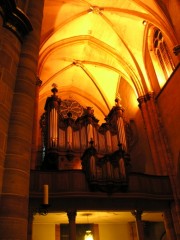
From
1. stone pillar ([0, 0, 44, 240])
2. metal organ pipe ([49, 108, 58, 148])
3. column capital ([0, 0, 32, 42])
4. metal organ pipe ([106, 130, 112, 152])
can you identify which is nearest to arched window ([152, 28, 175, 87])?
metal organ pipe ([106, 130, 112, 152])

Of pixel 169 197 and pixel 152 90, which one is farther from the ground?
pixel 152 90

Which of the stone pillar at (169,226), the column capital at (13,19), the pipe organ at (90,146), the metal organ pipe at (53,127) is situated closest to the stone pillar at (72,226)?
the pipe organ at (90,146)

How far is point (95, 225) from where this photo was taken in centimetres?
1320

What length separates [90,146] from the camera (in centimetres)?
1058

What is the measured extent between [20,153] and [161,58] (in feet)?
36.9

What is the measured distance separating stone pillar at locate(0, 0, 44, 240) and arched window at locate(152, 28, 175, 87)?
866 cm

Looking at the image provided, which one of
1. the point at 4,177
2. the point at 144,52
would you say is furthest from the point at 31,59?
the point at 144,52

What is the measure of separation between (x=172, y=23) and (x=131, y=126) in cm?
648

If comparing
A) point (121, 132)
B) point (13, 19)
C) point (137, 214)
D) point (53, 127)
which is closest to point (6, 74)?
point (13, 19)

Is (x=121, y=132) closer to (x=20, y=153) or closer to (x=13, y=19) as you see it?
(x=13, y=19)

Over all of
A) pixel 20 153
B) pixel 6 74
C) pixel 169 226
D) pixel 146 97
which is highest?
pixel 146 97

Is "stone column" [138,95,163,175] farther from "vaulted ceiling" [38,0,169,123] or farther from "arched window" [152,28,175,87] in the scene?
"arched window" [152,28,175,87]

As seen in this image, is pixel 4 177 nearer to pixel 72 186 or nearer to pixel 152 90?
pixel 72 186

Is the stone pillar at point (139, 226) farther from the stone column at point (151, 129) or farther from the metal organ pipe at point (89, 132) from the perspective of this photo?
the metal organ pipe at point (89, 132)
